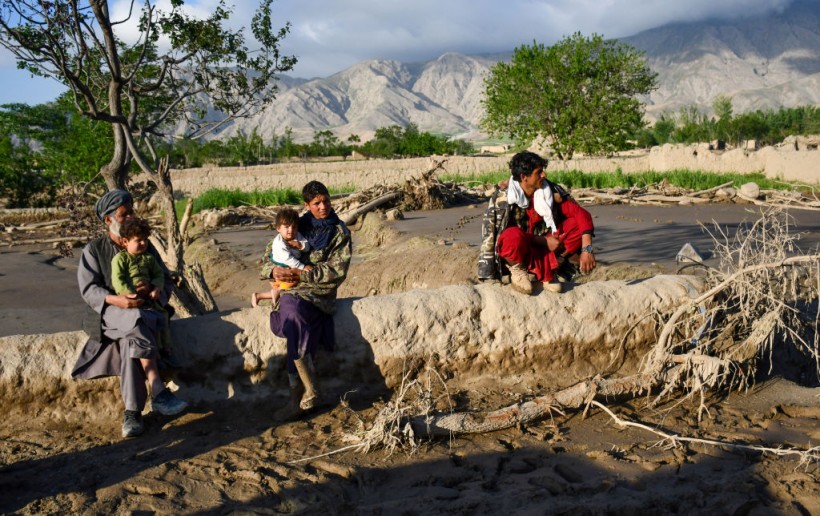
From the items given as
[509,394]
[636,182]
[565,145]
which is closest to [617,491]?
[509,394]

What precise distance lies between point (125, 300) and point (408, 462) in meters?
1.72

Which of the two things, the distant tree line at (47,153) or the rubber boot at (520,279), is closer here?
the rubber boot at (520,279)

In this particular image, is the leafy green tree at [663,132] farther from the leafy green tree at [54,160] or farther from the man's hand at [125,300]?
the man's hand at [125,300]

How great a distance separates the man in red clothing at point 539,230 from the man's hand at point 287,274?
1.32 m

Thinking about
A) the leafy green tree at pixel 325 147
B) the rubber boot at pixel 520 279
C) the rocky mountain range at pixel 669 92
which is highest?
the rocky mountain range at pixel 669 92

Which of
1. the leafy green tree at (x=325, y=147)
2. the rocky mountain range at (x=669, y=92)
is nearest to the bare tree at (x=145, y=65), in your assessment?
the leafy green tree at (x=325, y=147)

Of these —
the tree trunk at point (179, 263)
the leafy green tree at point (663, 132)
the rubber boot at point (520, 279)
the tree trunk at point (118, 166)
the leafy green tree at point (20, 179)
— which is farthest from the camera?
the leafy green tree at point (663, 132)

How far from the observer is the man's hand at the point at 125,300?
3902 millimetres

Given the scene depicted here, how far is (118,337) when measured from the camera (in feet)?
12.9

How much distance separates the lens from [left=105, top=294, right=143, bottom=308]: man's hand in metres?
3.90

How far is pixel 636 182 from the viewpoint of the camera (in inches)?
779

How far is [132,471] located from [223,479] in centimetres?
46

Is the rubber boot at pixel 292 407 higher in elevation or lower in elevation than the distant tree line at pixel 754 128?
lower

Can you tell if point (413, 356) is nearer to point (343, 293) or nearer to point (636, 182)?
point (343, 293)
